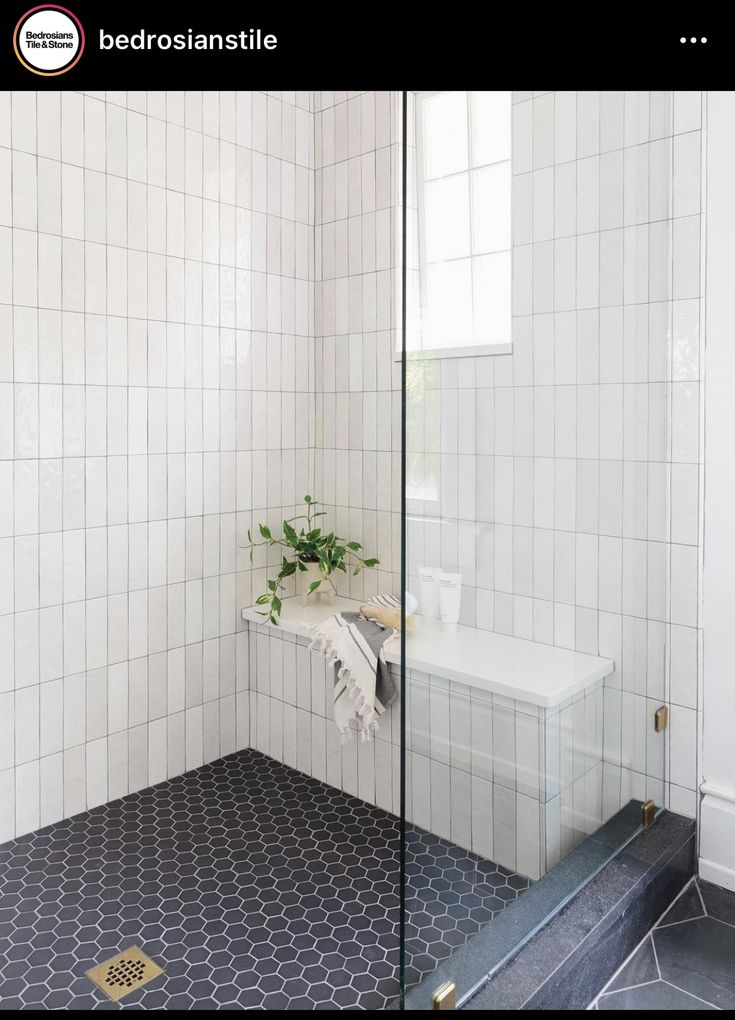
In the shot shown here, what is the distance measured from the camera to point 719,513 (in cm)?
169

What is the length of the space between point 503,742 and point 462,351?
66cm

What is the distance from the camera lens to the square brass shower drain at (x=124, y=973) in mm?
1444

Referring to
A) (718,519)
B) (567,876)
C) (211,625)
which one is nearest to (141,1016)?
(567,876)

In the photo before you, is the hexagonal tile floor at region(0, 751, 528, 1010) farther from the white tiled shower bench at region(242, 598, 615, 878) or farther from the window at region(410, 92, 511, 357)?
the window at region(410, 92, 511, 357)

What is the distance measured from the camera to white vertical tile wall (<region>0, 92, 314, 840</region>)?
6.49 feet

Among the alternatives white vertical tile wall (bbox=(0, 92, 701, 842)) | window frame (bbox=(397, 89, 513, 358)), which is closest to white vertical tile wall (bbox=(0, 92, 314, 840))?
white vertical tile wall (bbox=(0, 92, 701, 842))

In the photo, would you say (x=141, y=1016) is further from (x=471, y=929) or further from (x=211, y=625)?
(x=211, y=625)

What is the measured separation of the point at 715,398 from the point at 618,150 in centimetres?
60

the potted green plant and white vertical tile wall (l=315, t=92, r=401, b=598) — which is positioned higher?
white vertical tile wall (l=315, t=92, r=401, b=598)

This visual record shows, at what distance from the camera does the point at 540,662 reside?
131cm

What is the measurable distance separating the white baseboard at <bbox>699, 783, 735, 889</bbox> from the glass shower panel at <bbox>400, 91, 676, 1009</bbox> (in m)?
0.25

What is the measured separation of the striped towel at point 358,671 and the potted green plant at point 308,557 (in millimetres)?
359
